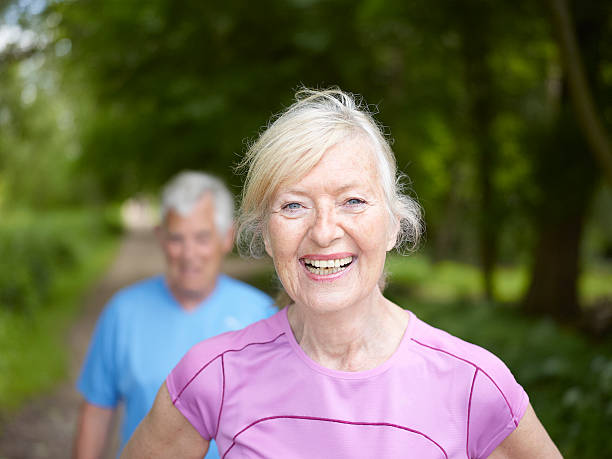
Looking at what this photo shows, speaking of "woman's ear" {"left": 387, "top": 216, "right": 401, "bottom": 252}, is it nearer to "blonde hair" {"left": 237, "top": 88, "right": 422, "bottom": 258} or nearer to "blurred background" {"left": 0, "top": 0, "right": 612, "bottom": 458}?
"blonde hair" {"left": 237, "top": 88, "right": 422, "bottom": 258}

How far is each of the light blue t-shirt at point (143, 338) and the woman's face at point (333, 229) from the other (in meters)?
1.02

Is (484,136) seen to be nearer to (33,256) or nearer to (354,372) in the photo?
(33,256)

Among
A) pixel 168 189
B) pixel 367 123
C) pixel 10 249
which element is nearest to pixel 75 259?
pixel 10 249

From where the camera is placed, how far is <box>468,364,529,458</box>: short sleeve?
1407mm

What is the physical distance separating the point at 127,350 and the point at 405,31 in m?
5.92

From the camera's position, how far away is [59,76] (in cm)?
970

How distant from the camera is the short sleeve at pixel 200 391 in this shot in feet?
4.91

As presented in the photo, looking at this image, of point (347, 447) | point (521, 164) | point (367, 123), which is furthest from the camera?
point (521, 164)

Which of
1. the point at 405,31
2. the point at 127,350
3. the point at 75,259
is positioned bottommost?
the point at 75,259

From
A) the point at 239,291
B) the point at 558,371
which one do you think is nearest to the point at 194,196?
the point at 239,291

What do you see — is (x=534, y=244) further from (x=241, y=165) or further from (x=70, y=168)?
(x=241, y=165)

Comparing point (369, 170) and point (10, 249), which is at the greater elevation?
point (369, 170)

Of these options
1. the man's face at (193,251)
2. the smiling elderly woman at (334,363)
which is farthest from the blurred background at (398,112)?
the smiling elderly woman at (334,363)

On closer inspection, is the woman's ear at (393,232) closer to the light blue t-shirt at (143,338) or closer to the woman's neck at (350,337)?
the woman's neck at (350,337)
